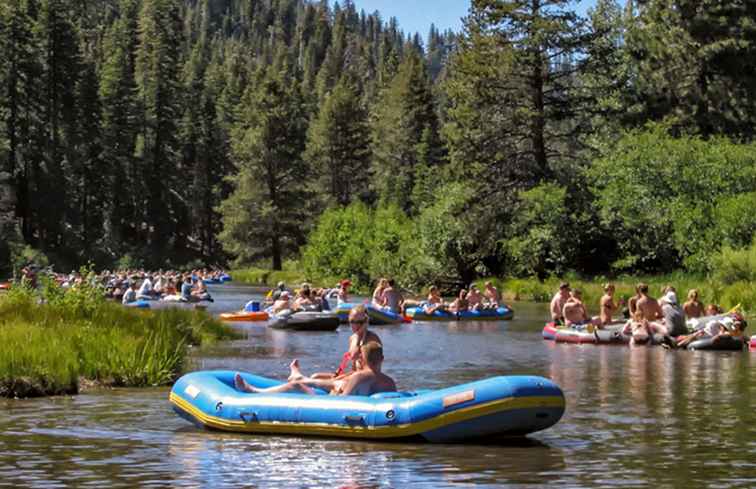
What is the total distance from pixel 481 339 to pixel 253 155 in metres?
51.0

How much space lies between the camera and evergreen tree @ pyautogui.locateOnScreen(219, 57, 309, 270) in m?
75.9

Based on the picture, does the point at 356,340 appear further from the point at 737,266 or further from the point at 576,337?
the point at 737,266

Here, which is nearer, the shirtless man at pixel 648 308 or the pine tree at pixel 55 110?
the shirtless man at pixel 648 308

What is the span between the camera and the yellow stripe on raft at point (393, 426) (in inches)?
488

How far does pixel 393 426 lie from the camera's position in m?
12.6

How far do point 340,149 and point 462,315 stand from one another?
2256 inches

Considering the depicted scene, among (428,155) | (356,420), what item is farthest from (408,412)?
(428,155)

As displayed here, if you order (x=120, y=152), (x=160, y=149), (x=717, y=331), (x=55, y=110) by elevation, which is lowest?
(x=717, y=331)

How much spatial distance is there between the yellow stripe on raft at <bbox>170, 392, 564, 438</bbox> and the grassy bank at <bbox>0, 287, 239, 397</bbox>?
3630 millimetres

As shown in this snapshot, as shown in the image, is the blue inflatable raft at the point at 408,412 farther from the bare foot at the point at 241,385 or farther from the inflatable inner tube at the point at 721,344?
the inflatable inner tube at the point at 721,344

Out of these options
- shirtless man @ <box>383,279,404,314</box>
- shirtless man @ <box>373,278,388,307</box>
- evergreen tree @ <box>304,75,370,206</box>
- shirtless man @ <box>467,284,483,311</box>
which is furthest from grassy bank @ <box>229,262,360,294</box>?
shirtless man @ <box>383,279,404,314</box>

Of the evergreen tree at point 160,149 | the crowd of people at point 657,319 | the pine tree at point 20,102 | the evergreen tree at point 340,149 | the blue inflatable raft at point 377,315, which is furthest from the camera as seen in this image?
the evergreen tree at point 340,149

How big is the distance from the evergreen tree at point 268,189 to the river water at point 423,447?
55.6 m

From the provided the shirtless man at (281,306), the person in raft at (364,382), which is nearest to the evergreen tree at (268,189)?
the shirtless man at (281,306)
